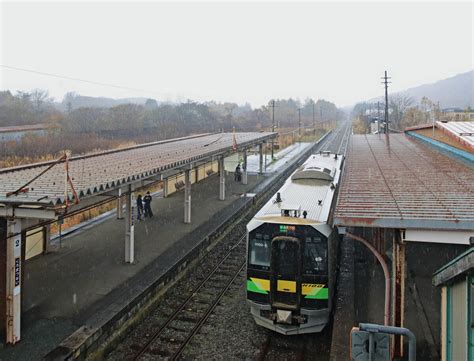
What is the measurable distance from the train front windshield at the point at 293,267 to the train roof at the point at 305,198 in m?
0.26

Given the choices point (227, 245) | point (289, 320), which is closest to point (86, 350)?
point (289, 320)

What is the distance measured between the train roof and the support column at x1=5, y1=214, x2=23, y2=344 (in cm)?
435

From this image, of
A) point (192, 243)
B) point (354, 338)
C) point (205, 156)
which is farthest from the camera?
point (205, 156)

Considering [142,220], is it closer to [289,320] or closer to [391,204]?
[289,320]

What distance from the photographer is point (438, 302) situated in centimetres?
→ 956

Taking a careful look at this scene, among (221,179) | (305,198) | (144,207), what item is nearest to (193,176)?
(221,179)

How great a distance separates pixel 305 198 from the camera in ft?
30.1

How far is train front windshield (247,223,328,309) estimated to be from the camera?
7.43 meters

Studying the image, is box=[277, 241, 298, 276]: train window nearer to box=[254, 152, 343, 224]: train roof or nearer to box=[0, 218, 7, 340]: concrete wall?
box=[254, 152, 343, 224]: train roof

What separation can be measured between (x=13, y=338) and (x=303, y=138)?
182 feet

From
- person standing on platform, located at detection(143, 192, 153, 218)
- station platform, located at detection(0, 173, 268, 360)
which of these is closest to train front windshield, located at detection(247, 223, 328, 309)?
station platform, located at detection(0, 173, 268, 360)

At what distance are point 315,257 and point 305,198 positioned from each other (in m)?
1.95

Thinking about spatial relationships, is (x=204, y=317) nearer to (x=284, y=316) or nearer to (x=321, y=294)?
(x=284, y=316)

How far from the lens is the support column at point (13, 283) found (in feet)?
24.1
